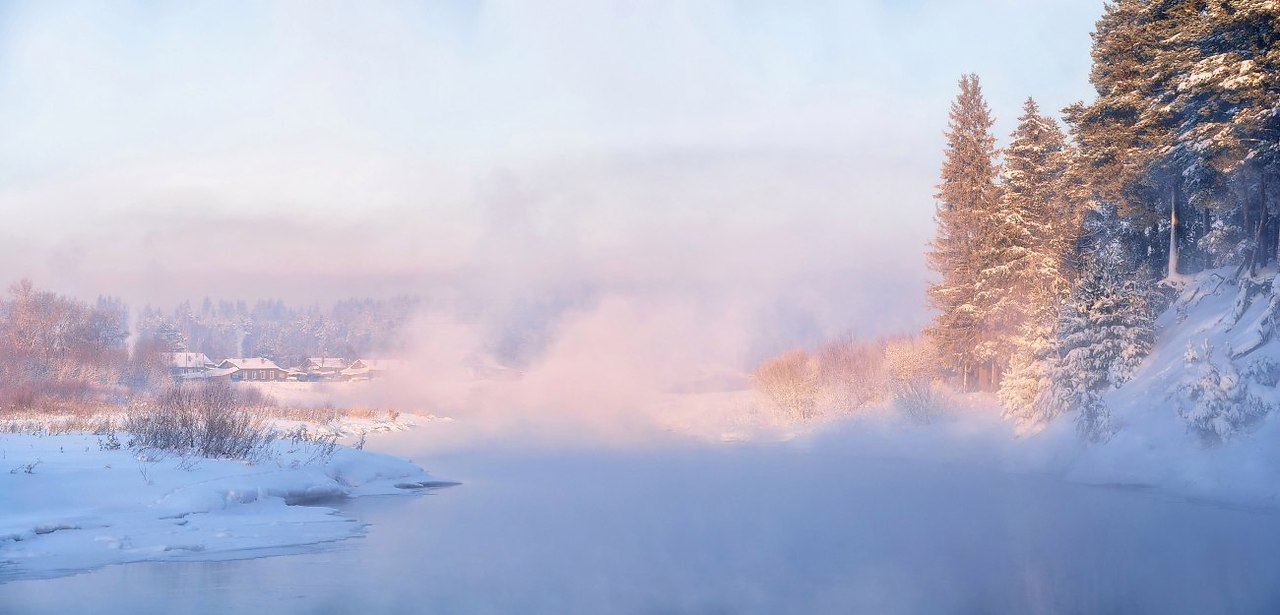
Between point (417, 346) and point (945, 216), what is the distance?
10255 cm

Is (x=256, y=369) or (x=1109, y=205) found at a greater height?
(x=1109, y=205)

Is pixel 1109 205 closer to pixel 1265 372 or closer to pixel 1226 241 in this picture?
pixel 1226 241

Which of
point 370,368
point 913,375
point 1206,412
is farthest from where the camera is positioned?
point 370,368

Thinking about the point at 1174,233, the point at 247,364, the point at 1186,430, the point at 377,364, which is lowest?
the point at 247,364

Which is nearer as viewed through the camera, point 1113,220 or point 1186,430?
point 1186,430

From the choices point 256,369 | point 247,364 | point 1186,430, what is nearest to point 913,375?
point 1186,430

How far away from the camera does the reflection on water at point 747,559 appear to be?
1280cm

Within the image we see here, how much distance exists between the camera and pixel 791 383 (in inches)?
2397

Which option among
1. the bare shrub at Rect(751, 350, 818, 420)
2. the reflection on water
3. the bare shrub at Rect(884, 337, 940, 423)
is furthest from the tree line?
the bare shrub at Rect(751, 350, 818, 420)

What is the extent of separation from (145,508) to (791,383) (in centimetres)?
4743

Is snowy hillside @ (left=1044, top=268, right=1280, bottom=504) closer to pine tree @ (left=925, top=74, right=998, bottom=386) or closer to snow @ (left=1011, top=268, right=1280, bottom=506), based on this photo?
snow @ (left=1011, top=268, right=1280, bottom=506)

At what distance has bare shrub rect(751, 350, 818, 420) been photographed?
196ft

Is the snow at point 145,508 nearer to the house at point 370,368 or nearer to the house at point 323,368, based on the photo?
the house at point 370,368

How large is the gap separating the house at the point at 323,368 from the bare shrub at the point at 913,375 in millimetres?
90813
